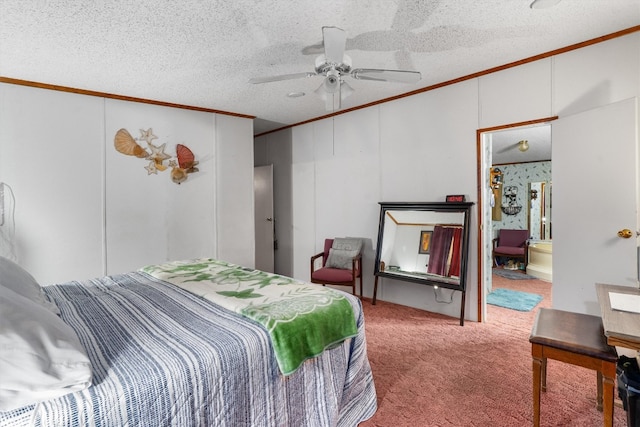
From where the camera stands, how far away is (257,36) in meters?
2.57

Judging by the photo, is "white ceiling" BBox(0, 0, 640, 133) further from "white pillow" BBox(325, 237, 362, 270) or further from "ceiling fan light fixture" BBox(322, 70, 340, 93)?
"white pillow" BBox(325, 237, 362, 270)

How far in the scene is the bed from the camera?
99 cm

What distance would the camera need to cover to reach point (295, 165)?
220 inches

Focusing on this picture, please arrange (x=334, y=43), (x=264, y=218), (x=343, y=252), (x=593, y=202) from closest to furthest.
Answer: (x=334, y=43), (x=593, y=202), (x=343, y=252), (x=264, y=218)

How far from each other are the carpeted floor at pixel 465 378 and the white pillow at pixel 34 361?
153 cm

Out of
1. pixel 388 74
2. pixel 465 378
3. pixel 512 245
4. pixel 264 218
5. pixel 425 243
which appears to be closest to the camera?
pixel 465 378

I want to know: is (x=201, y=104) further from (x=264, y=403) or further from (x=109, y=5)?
(x=264, y=403)

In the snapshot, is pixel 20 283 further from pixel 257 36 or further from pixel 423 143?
pixel 423 143

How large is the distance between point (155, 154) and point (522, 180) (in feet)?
25.2

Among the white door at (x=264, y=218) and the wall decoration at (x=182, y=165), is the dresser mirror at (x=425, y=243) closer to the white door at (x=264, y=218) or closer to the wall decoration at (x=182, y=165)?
the white door at (x=264, y=218)

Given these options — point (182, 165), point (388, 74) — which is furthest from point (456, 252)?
point (182, 165)

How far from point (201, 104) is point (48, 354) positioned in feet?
12.6

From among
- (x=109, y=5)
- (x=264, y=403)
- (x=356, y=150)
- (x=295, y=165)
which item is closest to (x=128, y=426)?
(x=264, y=403)

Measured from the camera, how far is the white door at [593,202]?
2.44 m
